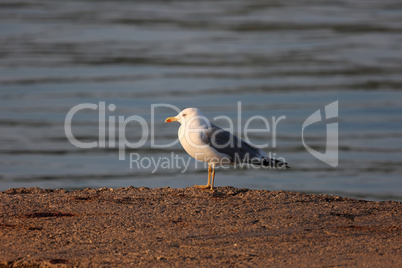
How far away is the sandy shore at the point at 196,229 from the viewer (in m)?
5.61

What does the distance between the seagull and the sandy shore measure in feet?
1.43

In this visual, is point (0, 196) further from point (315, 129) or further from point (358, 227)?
point (315, 129)

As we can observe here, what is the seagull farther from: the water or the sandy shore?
the water

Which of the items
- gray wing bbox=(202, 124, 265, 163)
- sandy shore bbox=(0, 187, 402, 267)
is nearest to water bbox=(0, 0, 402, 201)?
gray wing bbox=(202, 124, 265, 163)

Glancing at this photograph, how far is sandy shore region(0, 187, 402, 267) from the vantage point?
5.61m

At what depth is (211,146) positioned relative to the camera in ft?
25.7

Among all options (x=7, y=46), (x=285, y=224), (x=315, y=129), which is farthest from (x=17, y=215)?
(x=7, y=46)

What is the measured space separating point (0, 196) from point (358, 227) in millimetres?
3979

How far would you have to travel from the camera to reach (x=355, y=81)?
2253cm

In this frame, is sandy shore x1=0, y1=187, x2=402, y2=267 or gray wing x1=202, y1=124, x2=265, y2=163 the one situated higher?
gray wing x1=202, y1=124, x2=265, y2=163

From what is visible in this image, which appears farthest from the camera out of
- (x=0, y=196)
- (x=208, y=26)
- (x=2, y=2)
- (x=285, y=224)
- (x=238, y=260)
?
(x=2, y=2)

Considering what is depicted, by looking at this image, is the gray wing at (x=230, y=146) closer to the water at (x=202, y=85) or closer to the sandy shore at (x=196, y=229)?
the sandy shore at (x=196, y=229)

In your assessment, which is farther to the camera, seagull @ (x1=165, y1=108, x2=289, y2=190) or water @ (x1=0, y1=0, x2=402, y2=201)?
water @ (x1=0, y1=0, x2=402, y2=201)

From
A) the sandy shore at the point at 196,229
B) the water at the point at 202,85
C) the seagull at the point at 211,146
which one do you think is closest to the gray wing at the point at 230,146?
the seagull at the point at 211,146
